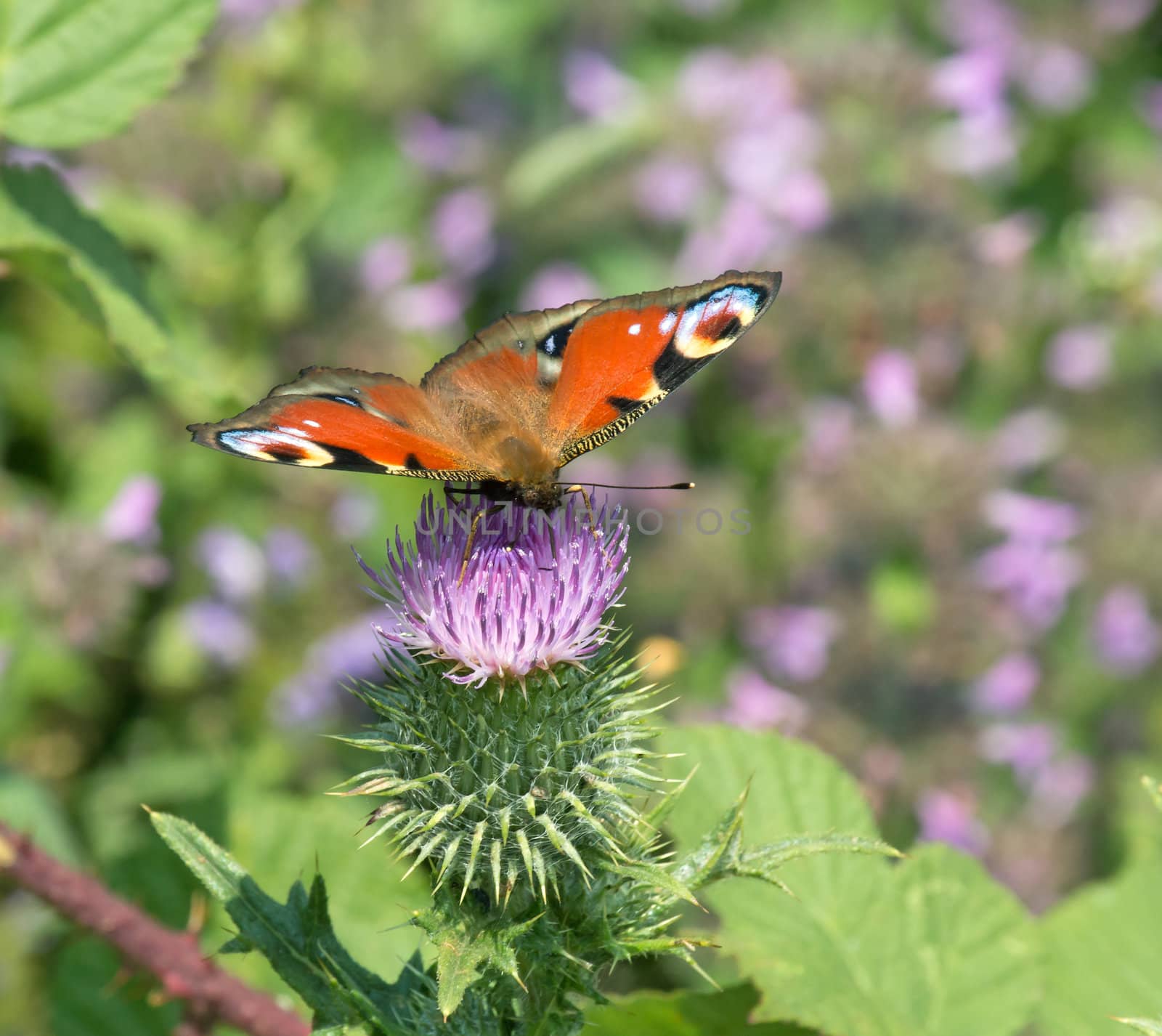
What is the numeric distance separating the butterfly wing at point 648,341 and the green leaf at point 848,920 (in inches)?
28.0

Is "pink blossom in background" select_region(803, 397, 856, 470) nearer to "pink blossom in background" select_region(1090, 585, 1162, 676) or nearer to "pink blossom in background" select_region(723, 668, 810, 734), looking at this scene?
"pink blossom in background" select_region(723, 668, 810, 734)

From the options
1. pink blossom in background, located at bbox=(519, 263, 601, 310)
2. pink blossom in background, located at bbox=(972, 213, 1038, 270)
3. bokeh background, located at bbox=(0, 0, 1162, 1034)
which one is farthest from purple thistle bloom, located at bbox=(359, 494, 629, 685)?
pink blossom in background, located at bbox=(519, 263, 601, 310)

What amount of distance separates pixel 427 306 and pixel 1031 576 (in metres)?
3.32

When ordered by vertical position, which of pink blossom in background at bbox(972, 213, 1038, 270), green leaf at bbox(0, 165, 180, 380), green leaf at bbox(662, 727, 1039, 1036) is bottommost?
green leaf at bbox(662, 727, 1039, 1036)

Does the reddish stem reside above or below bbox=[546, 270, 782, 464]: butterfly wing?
below

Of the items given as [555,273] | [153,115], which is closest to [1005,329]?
[555,273]

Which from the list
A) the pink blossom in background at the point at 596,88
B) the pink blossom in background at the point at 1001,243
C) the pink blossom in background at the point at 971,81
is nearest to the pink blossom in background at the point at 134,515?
the pink blossom in background at the point at 1001,243

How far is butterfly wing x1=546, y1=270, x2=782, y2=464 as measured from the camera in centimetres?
271

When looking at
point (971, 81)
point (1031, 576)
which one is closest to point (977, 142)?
point (971, 81)

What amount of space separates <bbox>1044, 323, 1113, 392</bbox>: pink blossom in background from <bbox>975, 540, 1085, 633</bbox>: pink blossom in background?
102 cm

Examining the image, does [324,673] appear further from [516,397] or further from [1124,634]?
[1124,634]

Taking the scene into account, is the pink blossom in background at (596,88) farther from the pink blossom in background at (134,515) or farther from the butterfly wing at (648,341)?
the butterfly wing at (648,341)

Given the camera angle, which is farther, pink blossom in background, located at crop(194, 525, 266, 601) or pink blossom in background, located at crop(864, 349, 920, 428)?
pink blossom in background, located at crop(864, 349, 920, 428)

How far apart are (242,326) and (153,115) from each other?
121 centimetres
